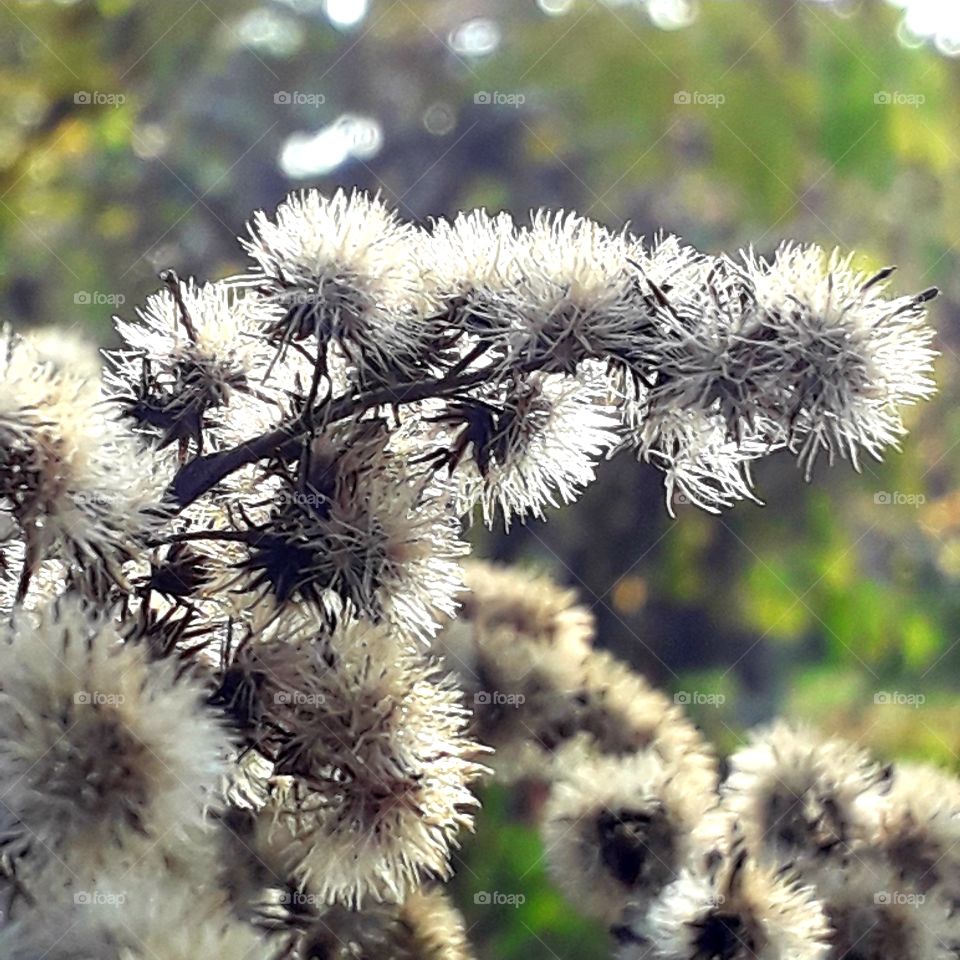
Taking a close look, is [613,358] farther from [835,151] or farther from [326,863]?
[835,151]

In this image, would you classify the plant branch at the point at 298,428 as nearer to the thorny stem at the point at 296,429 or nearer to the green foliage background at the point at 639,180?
the thorny stem at the point at 296,429

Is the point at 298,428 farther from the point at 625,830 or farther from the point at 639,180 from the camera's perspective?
the point at 639,180

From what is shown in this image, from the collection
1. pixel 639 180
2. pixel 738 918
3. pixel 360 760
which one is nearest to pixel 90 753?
pixel 360 760

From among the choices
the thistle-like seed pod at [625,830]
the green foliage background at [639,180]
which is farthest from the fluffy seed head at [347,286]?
the green foliage background at [639,180]

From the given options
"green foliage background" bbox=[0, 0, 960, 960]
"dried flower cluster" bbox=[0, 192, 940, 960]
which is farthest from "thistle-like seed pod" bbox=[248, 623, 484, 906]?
"green foliage background" bbox=[0, 0, 960, 960]

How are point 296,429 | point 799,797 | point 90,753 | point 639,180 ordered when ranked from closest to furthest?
point 90,753 < point 296,429 < point 799,797 < point 639,180

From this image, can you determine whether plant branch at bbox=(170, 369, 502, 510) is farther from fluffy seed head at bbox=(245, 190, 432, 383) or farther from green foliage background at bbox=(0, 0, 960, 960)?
green foliage background at bbox=(0, 0, 960, 960)
